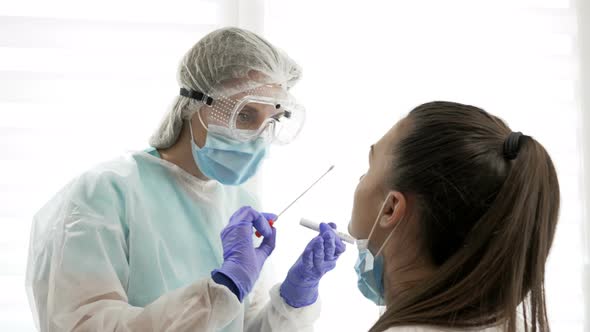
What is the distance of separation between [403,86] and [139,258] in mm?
1280

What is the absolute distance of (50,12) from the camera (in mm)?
2361

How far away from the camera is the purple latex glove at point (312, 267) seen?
1.76 meters

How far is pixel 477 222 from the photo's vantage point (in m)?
1.23

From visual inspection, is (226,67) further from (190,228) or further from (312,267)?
(312,267)

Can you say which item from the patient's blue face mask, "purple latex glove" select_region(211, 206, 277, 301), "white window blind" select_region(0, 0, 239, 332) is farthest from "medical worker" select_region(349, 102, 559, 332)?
"white window blind" select_region(0, 0, 239, 332)

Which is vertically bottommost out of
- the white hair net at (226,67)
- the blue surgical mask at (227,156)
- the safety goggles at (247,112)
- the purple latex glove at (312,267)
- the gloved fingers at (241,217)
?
the purple latex glove at (312,267)

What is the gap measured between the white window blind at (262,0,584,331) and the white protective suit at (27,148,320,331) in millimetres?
506

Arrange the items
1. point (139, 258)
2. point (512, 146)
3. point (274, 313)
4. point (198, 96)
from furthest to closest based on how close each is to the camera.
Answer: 1. point (274, 313)
2. point (198, 96)
3. point (139, 258)
4. point (512, 146)

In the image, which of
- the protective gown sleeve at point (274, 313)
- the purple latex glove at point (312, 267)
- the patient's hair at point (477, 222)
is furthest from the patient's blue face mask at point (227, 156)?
the patient's hair at point (477, 222)

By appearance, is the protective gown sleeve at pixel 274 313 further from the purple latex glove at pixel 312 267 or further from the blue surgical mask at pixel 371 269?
the blue surgical mask at pixel 371 269

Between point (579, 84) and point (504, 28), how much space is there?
1.22 ft

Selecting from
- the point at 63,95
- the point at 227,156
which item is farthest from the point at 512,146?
the point at 63,95

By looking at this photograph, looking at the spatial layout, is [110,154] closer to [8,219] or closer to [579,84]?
[8,219]

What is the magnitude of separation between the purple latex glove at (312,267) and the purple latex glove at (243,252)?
13cm
